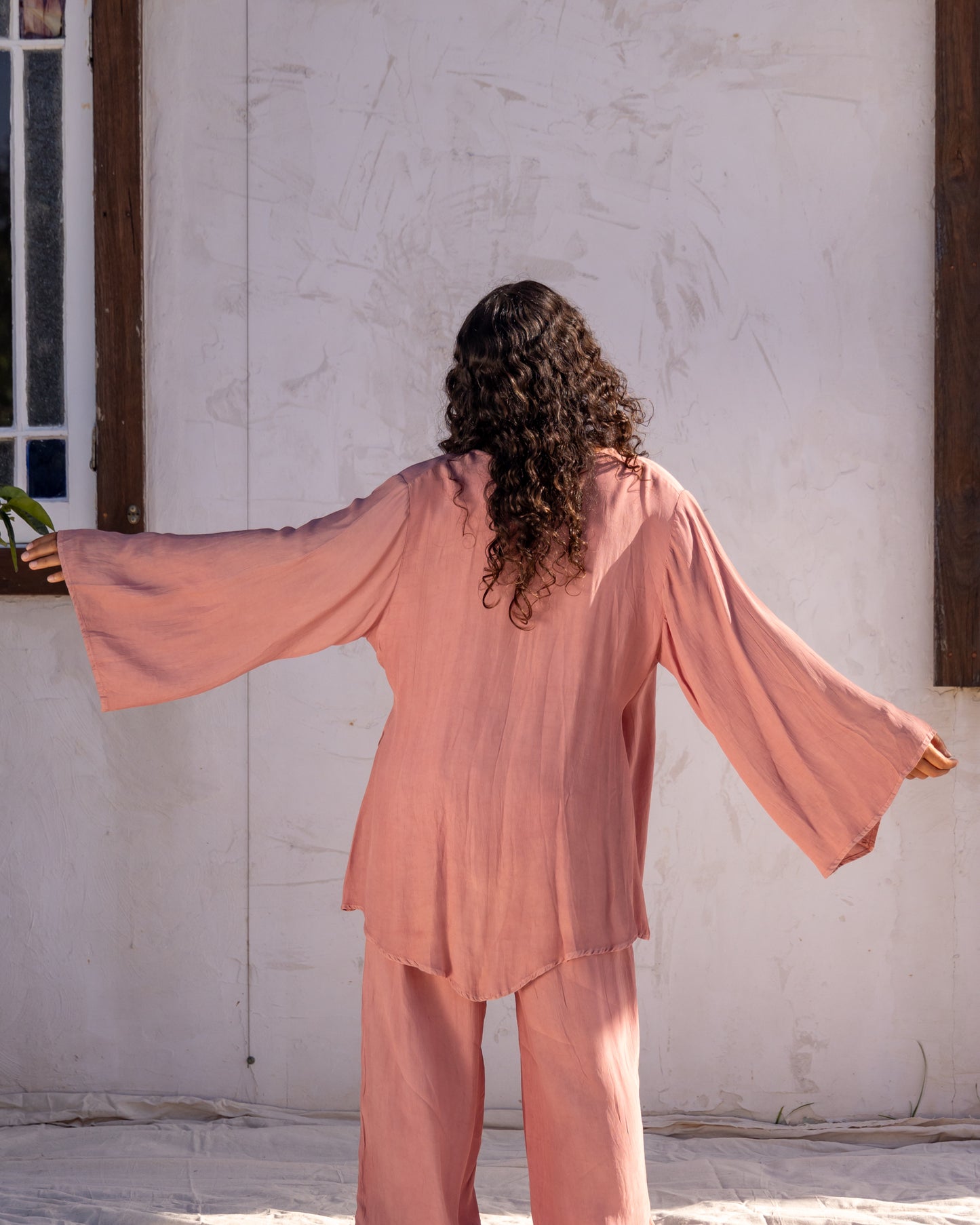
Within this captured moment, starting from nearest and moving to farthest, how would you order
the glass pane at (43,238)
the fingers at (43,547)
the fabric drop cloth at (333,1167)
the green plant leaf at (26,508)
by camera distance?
the fingers at (43,547) → the green plant leaf at (26,508) → the fabric drop cloth at (333,1167) → the glass pane at (43,238)

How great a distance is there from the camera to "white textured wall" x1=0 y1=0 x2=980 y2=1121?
2680 millimetres

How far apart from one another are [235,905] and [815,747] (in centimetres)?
158

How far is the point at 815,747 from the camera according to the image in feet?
5.70

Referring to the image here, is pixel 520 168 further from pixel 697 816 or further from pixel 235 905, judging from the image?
pixel 235 905

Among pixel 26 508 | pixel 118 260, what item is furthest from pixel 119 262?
pixel 26 508

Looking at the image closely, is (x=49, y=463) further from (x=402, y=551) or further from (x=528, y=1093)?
(x=528, y=1093)

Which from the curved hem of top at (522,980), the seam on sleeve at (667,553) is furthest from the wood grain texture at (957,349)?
the curved hem of top at (522,980)

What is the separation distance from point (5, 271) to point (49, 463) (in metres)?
0.47

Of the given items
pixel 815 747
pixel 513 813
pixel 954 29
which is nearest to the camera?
pixel 513 813

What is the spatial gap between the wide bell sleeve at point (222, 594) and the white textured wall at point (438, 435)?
95 centimetres

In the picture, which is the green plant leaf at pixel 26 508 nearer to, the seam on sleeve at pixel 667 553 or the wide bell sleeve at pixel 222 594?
the wide bell sleeve at pixel 222 594

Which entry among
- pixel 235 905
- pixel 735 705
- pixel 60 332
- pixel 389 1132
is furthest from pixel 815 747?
pixel 60 332

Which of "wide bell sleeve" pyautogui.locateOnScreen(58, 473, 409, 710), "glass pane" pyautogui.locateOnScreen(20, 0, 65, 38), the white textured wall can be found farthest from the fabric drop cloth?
"glass pane" pyautogui.locateOnScreen(20, 0, 65, 38)

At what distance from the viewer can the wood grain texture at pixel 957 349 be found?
8.61ft
